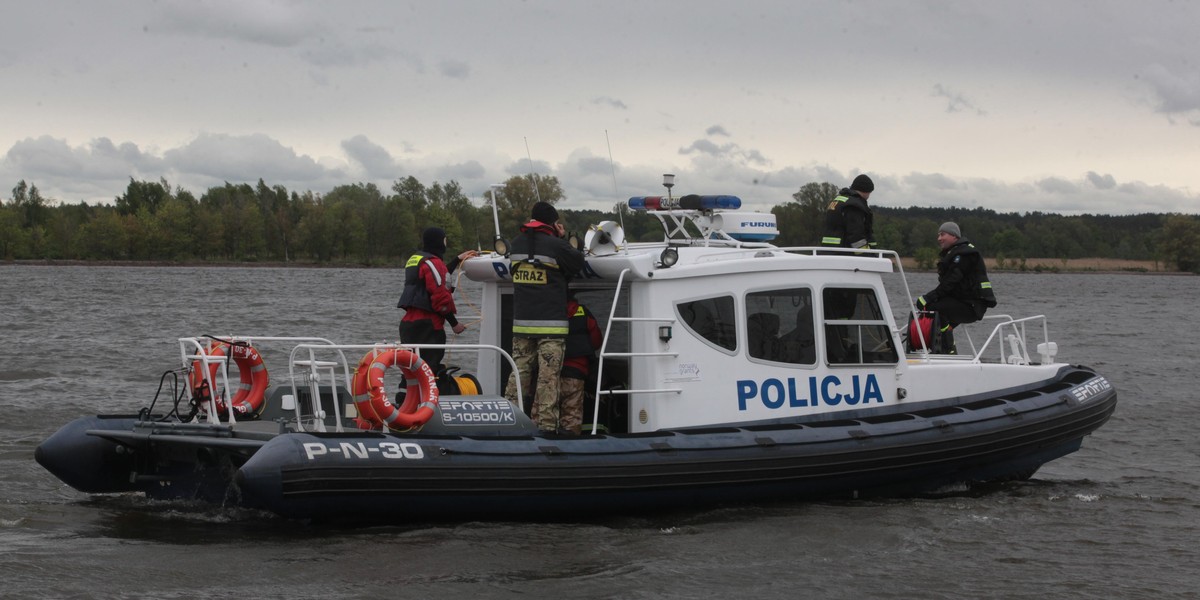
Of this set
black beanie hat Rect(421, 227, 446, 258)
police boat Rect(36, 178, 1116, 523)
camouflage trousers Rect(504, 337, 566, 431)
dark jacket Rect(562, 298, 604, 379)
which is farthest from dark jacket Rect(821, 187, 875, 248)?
black beanie hat Rect(421, 227, 446, 258)

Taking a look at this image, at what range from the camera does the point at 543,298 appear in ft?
28.3

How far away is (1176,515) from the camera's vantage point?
10.1 meters

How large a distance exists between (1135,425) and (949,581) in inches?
Answer: 348

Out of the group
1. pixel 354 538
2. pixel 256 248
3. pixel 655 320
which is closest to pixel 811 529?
pixel 655 320

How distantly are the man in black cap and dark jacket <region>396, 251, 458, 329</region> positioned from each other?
311 cm

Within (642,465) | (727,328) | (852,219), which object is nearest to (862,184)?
(852,219)

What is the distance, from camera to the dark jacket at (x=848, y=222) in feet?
32.9

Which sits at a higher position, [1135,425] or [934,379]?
[934,379]

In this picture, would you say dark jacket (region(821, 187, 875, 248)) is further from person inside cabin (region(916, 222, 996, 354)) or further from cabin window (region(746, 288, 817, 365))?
cabin window (region(746, 288, 817, 365))

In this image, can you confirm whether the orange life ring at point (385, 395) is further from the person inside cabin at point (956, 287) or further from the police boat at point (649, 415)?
the person inside cabin at point (956, 287)

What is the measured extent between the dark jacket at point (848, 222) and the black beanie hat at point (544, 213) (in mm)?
2513

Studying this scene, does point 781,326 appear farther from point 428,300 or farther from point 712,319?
point 428,300

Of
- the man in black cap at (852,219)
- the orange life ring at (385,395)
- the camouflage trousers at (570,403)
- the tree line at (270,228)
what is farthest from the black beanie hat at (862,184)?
the tree line at (270,228)

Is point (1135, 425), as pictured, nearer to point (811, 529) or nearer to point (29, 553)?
point (811, 529)
